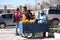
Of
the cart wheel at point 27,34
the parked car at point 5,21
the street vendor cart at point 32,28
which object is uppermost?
the street vendor cart at point 32,28

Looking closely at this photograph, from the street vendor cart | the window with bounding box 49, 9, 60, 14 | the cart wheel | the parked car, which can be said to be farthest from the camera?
the window with bounding box 49, 9, 60, 14

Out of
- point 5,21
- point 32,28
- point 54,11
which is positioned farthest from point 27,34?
point 54,11

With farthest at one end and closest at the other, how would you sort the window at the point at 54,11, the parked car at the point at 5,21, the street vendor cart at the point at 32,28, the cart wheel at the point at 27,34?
the window at the point at 54,11
the parked car at the point at 5,21
the cart wheel at the point at 27,34
the street vendor cart at the point at 32,28

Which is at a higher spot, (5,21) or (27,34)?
(27,34)

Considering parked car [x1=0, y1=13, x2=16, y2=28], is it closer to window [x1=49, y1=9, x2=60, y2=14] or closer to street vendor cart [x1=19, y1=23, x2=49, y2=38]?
window [x1=49, y1=9, x2=60, y2=14]

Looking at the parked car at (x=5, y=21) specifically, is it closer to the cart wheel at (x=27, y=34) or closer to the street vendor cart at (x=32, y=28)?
the cart wheel at (x=27, y=34)

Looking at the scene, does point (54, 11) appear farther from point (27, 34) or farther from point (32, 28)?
point (32, 28)

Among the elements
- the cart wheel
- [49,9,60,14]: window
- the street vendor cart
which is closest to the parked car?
[49,9,60,14]: window

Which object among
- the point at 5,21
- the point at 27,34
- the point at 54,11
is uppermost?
the point at 54,11

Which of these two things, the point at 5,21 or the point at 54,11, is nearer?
the point at 5,21

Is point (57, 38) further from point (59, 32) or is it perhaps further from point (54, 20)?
point (54, 20)

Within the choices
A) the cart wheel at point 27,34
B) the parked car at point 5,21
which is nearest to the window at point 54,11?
the parked car at point 5,21

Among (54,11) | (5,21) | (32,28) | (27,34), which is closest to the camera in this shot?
(32,28)

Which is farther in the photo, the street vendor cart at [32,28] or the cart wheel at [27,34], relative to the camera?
the cart wheel at [27,34]
